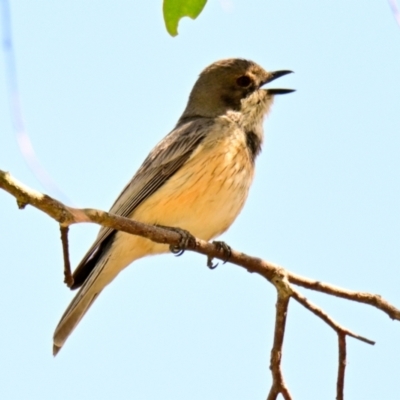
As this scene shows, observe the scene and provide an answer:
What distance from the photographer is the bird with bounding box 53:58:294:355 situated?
6.75 metres

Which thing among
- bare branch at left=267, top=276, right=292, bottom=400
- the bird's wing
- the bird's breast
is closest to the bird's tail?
the bird's wing

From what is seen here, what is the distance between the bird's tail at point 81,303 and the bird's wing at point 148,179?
0.12 meters

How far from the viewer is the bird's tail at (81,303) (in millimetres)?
6586

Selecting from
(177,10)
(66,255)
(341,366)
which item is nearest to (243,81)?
(341,366)

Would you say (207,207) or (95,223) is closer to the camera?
(95,223)

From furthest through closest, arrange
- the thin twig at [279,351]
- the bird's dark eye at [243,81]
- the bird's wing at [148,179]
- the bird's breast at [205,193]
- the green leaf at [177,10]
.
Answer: the bird's dark eye at [243,81]
the bird's wing at [148,179]
the bird's breast at [205,193]
the thin twig at [279,351]
the green leaf at [177,10]

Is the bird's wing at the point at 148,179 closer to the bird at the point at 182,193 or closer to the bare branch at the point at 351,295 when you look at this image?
the bird at the point at 182,193

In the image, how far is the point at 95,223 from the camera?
3.99 meters

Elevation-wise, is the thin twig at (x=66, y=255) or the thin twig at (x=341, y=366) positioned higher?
the thin twig at (x=341, y=366)

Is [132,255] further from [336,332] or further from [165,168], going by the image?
[336,332]

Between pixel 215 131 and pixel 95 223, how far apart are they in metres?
3.44

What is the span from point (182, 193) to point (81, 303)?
1.23m

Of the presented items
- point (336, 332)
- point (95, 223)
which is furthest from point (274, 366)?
point (95, 223)

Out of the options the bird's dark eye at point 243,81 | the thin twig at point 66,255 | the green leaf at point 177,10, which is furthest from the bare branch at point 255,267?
the bird's dark eye at point 243,81
